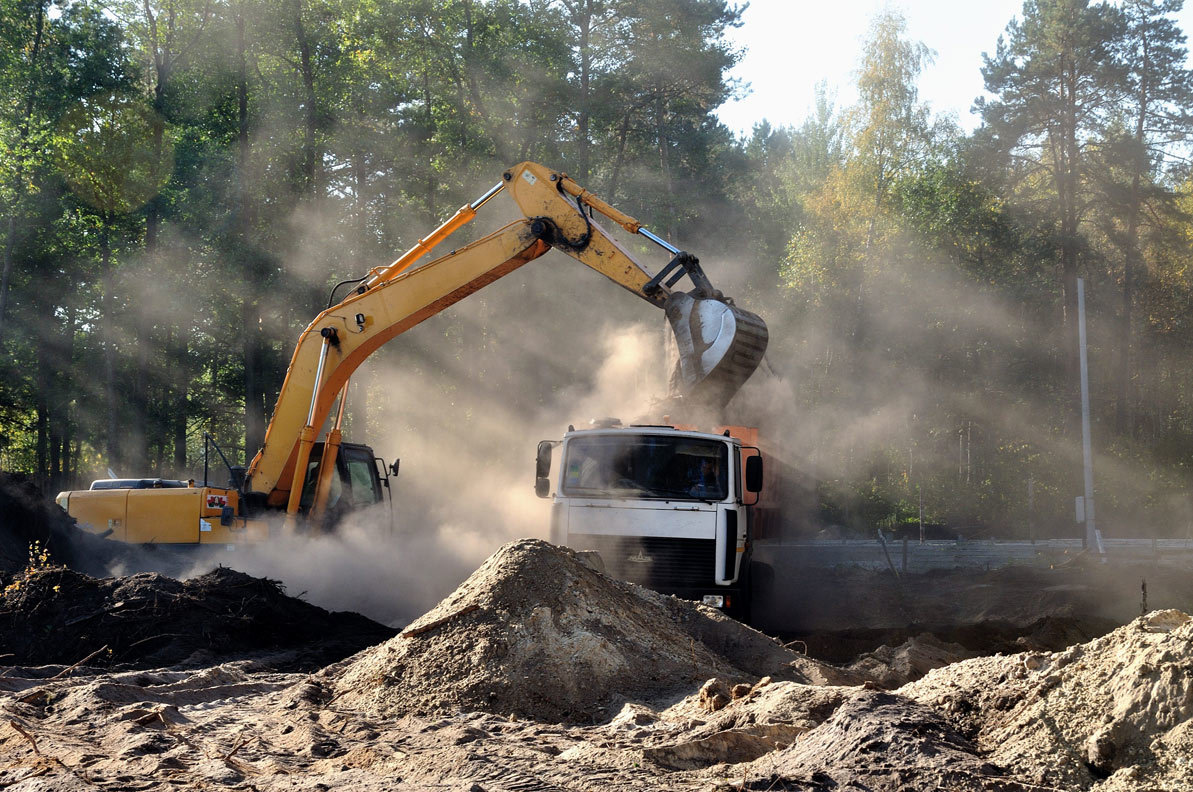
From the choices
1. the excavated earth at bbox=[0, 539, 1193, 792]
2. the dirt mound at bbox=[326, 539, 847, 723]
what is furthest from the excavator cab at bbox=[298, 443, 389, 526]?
the dirt mound at bbox=[326, 539, 847, 723]

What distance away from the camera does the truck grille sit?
418 inches

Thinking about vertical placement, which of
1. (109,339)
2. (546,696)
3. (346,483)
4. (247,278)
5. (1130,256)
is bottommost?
(546,696)

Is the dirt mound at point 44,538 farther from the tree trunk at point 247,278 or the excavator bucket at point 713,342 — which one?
the tree trunk at point 247,278

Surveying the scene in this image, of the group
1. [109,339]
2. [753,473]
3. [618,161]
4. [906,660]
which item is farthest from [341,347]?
[109,339]

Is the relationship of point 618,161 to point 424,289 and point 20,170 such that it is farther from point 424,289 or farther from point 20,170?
point 424,289

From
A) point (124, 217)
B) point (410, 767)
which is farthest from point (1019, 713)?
point (124, 217)

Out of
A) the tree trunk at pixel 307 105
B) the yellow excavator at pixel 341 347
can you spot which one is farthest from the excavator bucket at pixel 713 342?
the tree trunk at pixel 307 105

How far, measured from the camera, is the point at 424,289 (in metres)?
12.8

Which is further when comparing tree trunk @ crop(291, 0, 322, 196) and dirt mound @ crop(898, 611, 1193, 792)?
tree trunk @ crop(291, 0, 322, 196)

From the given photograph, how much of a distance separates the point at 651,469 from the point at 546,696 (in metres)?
4.20

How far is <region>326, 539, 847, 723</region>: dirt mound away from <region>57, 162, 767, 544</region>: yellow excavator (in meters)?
4.14

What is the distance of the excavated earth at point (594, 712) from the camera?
4.27 m

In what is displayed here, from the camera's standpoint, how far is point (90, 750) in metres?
5.66

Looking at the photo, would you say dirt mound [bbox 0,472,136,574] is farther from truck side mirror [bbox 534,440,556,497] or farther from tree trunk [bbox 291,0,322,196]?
tree trunk [bbox 291,0,322,196]
